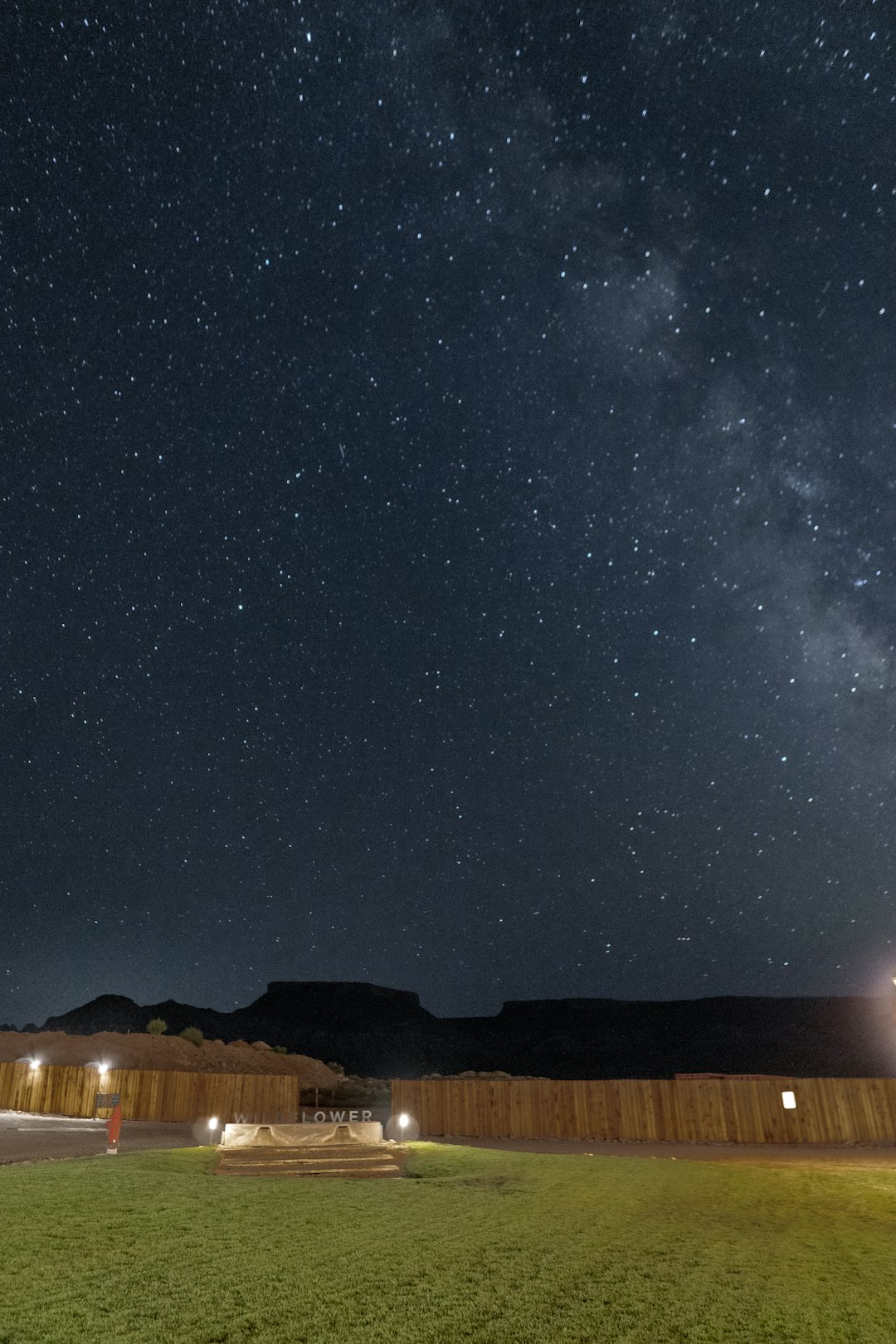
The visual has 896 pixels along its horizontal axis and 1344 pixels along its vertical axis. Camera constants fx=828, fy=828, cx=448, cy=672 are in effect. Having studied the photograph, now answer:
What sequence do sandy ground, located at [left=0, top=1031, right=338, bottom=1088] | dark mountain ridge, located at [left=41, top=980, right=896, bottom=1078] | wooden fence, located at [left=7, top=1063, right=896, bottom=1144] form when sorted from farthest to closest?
dark mountain ridge, located at [left=41, top=980, right=896, bottom=1078], sandy ground, located at [left=0, top=1031, right=338, bottom=1088], wooden fence, located at [left=7, top=1063, right=896, bottom=1144]

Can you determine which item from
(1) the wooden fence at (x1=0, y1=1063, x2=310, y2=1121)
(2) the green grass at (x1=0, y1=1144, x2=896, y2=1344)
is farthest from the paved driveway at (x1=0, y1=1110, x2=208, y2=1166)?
(2) the green grass at (x1=0, y1=1144, x2=896, y2=1344)

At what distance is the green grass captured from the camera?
222 inches

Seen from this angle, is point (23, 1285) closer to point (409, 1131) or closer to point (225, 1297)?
point (225, 1297)

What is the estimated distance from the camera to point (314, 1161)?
48.0ft

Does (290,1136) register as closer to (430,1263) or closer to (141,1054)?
(430,1263)

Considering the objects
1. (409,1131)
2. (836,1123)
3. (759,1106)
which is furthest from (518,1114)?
(836,1123)

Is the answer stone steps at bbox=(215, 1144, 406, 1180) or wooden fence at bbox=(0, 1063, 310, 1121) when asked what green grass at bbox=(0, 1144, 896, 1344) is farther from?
wooden fence at bbox=(0, 1063, 310, 1121)

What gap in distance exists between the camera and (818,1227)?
32.8ft

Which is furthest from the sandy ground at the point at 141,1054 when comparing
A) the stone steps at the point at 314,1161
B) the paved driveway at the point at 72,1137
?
the stone steps at the point at 314,1161

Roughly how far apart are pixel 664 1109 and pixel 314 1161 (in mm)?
14083

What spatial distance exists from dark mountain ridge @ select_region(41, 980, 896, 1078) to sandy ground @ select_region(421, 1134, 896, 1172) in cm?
7737

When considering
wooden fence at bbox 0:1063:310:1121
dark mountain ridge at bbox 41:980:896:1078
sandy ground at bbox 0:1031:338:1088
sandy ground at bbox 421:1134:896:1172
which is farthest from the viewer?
dark mountain ridge at bbox 41:980:896:1078

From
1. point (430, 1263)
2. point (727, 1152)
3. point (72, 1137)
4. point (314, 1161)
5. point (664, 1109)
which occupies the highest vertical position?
point (430, 1263)

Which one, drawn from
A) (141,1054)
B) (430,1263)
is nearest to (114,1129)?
(430,1263)
